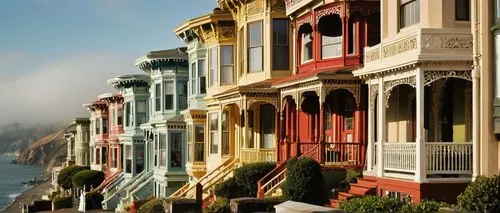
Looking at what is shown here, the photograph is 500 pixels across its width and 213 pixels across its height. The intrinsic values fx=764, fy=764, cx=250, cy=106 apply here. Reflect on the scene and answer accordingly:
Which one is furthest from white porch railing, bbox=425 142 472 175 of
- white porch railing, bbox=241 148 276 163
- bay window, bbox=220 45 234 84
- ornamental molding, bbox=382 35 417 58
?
bay window, bbox=220 45 234 84

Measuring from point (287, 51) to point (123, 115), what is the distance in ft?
111

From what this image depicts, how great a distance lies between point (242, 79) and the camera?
3606cm

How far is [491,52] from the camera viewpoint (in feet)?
62.4

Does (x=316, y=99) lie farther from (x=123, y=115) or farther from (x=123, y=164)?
(x=123, y=115)

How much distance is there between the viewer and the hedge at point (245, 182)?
30.1 meters

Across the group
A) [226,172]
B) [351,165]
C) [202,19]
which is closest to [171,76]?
[202,19]

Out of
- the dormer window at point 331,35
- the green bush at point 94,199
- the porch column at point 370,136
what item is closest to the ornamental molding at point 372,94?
the porch column at point 370,136

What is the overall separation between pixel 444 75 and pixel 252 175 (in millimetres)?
11671

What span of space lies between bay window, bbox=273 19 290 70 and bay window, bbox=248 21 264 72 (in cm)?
82

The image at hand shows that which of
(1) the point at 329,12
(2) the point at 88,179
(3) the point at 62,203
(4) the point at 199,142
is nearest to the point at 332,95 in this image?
(1) the point at 329,12

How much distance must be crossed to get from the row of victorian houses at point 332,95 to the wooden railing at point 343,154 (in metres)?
0.05

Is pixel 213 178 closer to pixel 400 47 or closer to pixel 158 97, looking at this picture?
pixel 158 97

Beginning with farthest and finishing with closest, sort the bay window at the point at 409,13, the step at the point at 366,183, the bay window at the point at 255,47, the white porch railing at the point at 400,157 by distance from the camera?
the bay window at the point at 255,47
the step at the point at 366,183
the bay window at the point at 409,13
the white porch railing at the point at 400,157

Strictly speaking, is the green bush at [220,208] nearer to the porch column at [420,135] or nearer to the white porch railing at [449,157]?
the porch column at [420,135]
